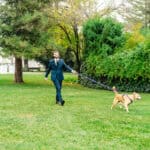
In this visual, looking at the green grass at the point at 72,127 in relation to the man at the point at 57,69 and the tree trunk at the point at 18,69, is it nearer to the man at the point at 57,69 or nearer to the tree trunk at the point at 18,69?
the man at the point at 57,69

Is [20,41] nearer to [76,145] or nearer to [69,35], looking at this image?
[69,35]

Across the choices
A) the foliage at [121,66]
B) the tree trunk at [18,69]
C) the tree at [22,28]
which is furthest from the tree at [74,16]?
the tree trunk at [18,69]

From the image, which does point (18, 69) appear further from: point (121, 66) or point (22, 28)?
point (121, 66)

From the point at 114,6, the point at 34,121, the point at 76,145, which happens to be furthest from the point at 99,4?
the point at 76,145

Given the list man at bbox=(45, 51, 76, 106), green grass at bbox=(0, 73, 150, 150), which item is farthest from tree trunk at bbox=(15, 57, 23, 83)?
man at bbox=(45, 51, 76, 106)

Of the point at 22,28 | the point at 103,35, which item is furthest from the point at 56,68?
the point at 103,35

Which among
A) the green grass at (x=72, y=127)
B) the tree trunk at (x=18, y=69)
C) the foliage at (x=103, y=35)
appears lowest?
the green grass at (x=72, y=127)

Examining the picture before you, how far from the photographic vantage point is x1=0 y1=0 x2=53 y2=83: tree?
23500mm

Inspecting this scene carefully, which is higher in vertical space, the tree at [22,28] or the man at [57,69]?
the tree at [22,28]

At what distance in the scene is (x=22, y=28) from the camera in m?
23.9

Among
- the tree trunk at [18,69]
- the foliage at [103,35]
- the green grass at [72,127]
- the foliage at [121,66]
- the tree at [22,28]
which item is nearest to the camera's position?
the green grass at [72,127]

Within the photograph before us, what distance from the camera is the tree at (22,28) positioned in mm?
23500

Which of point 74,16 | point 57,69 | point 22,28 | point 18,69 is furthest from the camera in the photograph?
point 74,16

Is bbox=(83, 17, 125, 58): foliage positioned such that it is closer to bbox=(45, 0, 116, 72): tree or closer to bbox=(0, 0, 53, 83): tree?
bbox=(45, 0, 116, 72): tree
